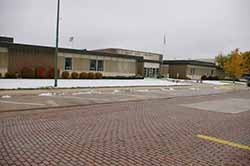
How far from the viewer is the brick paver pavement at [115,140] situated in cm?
464

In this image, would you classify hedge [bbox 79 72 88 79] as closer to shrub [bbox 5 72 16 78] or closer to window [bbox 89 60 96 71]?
window [bbox 89 60 96 71]

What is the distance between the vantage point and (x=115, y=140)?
19.4ft

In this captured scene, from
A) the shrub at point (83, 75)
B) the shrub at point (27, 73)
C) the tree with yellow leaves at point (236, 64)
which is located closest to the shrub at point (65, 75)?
the shrub at point (83, 75)

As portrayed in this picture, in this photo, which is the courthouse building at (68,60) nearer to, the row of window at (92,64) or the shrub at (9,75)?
the row of window at (92,64)

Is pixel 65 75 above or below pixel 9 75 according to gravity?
above

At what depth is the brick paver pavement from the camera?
4.64 meters

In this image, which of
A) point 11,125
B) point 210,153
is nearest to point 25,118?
point 11,125

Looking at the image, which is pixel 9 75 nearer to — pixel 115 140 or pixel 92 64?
pixel 92 64

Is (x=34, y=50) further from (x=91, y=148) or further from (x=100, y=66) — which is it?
(x=91, y=148)

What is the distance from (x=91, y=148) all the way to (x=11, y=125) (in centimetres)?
313

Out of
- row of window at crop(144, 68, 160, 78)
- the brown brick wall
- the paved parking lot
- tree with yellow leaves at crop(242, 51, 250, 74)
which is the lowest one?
the paved parking lot

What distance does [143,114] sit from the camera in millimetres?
9852

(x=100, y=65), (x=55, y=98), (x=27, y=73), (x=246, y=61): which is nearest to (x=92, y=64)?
(x=100, y=65)

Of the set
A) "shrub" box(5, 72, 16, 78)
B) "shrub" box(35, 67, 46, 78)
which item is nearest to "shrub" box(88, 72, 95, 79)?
"shrub" box(35, 67, 46, 78)
